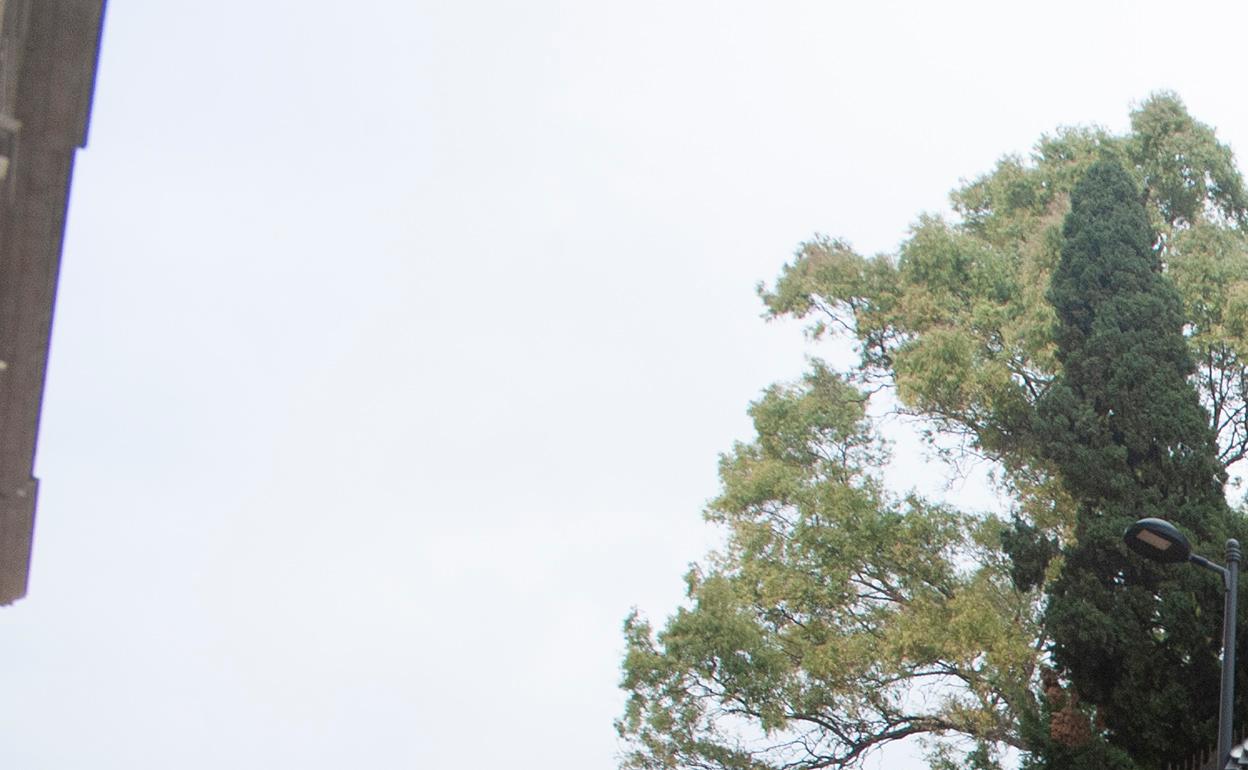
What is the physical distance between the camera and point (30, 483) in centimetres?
1322

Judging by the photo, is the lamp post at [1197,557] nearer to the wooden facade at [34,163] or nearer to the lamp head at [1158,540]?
the lamp head at [1158,540]

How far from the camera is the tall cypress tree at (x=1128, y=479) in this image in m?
19.0

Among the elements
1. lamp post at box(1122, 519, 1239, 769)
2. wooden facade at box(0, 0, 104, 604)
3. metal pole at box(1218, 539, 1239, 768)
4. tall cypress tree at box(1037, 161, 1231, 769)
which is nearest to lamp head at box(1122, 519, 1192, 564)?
lamp post at box(1122, 519, 1239, 769)

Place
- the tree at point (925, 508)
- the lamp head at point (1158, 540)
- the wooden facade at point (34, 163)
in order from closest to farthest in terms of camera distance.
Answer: the wooden facade at point (34, 163), the lamp head at point (1158, 540), the tree at point (925, 508)

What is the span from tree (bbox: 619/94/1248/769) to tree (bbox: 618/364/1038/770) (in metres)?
0.03

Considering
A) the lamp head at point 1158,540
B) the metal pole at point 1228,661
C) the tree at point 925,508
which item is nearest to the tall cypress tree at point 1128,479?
the tree at point 925,508

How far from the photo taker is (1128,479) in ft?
67.7

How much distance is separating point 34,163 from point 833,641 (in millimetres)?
15102

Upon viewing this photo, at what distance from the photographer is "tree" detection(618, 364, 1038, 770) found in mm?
22828

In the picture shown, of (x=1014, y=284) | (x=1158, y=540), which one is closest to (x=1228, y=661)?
(x=1158, y=540)

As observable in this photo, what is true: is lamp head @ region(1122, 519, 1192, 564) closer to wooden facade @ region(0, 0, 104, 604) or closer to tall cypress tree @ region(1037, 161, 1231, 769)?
tall cypress tree @ region(1037, 161, 1231, 769)

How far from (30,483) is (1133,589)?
41.8ft

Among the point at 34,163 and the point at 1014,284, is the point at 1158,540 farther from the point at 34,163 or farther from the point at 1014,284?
the point at 1014,284

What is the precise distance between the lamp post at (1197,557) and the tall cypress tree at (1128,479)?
4.97 metres
